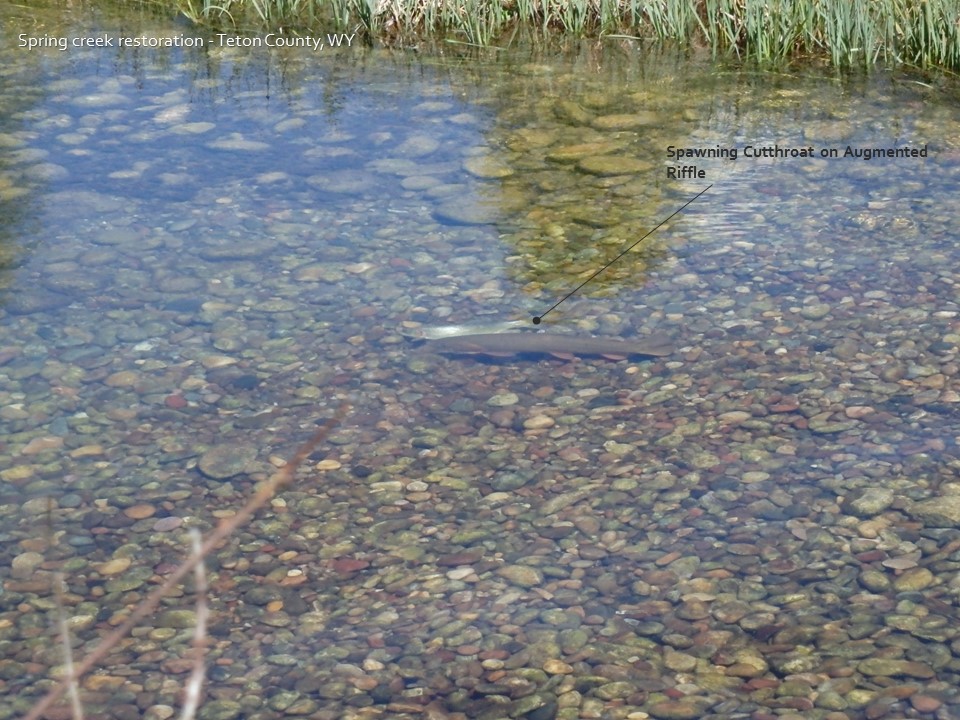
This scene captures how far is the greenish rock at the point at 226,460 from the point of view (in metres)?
4.66

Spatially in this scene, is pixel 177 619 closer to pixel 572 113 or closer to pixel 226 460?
pixel 226 460

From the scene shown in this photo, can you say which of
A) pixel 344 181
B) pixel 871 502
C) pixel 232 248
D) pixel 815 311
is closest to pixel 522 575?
pixel 871 502

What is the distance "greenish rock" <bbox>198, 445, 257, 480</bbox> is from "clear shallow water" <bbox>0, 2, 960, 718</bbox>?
0.06 feet

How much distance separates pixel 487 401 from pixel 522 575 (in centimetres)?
130

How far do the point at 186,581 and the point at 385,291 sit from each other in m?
2.51

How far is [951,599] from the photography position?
3.70 metres

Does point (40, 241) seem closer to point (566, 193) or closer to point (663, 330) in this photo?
point (566, 193)

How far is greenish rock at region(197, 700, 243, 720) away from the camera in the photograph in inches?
133

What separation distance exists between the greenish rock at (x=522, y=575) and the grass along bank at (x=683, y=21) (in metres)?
6.73

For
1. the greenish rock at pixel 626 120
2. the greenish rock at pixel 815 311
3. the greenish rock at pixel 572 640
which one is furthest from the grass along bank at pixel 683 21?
the greenish rock at pixel 572 640

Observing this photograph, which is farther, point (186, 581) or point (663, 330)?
point (663, 330)

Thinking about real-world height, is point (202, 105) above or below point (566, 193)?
above

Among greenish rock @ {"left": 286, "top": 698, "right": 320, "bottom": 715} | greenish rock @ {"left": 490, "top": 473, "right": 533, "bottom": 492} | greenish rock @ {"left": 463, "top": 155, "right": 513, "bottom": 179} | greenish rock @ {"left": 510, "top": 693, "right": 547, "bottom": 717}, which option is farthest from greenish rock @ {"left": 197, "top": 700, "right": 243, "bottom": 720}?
greenish rock @ {"left": 463, "top": 155, "right": 513, "bottom": 179}

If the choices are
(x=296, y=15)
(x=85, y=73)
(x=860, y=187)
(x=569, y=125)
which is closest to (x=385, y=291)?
(x=569, y=125)
